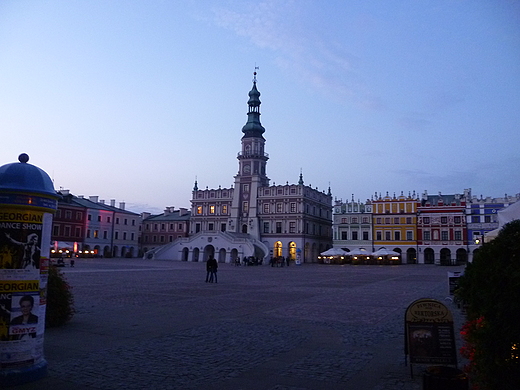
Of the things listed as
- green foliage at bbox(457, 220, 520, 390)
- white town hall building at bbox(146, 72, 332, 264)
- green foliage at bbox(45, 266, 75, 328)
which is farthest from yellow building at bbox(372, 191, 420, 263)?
green foliage at bbox(457, 220, 520, 390)

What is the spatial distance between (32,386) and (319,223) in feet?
252

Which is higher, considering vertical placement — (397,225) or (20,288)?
(397,225)

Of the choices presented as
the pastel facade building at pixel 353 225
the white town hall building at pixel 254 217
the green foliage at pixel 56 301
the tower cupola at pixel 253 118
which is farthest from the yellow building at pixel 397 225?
the green foliage at pixel 56 301

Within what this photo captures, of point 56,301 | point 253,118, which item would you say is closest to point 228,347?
point 56,301

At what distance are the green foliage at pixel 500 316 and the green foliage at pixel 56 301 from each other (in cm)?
900

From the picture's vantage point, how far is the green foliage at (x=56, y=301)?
1055 centimetres

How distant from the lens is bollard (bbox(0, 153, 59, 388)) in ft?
21.3

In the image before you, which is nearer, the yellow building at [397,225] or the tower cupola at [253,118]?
the yellow building at [397,225]

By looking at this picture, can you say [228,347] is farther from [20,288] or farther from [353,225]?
[353,225]

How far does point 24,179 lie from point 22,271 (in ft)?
4.49

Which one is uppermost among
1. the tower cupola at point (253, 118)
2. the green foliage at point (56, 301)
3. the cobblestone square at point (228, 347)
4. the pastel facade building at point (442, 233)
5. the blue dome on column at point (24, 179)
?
the tower cupola at point (253, 118)

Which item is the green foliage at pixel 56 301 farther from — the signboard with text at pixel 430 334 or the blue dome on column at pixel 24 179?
the signboard with text at pixel 430 334

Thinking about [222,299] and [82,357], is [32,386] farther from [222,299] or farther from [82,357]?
[222,299]

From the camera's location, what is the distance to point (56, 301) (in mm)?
10617
